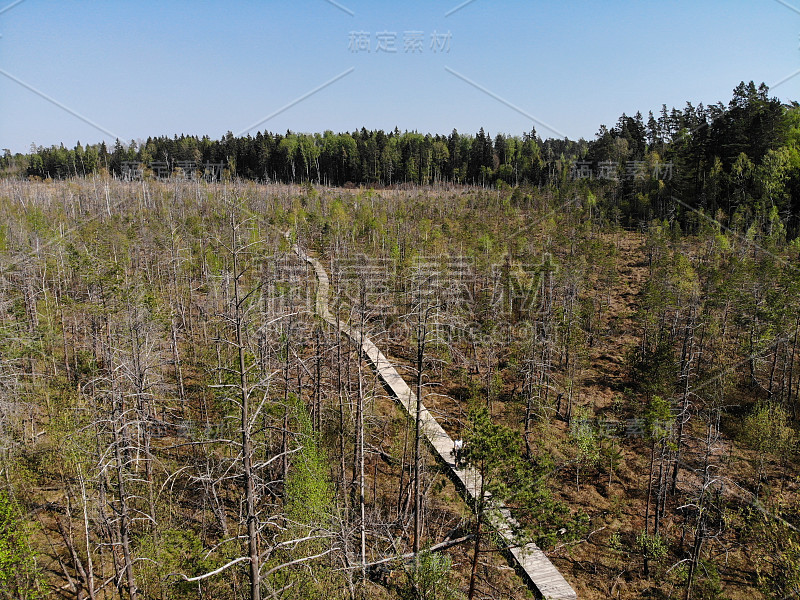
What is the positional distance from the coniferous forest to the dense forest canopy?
1.85 ft

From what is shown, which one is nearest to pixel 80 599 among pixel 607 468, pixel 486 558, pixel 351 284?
pixel 486 558

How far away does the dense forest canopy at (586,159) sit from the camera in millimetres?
50188

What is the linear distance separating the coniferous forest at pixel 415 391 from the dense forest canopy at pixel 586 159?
0.56 metres

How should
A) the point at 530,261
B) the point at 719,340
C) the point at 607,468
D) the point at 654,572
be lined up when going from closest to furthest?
the point at 654,572
the point at 607,468
the point at 719,340
the point at 530,261

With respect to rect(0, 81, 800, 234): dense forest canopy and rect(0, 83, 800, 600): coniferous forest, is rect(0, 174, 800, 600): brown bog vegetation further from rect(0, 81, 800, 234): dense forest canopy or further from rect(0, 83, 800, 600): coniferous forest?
rect(0, 81, 800, 234): dense forest canopy

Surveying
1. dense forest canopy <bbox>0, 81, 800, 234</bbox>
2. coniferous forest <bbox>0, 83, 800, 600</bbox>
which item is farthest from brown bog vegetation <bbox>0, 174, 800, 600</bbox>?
dense forest canopy <bbox>0, 81, 800, 234</bbox>

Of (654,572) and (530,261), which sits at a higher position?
(530,261)

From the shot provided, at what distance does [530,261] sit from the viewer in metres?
40.7

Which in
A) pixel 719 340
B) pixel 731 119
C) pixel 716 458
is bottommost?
pixel 716 458

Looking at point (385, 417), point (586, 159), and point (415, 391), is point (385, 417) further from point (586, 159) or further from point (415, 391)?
point (586, 159)

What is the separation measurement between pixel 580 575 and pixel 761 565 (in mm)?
6471

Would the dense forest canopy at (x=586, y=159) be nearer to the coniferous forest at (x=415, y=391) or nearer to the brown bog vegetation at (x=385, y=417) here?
the coniferous forest at (x=415, y=391)

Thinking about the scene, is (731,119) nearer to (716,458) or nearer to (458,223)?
(458,223)

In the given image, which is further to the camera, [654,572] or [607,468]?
[607,468]
